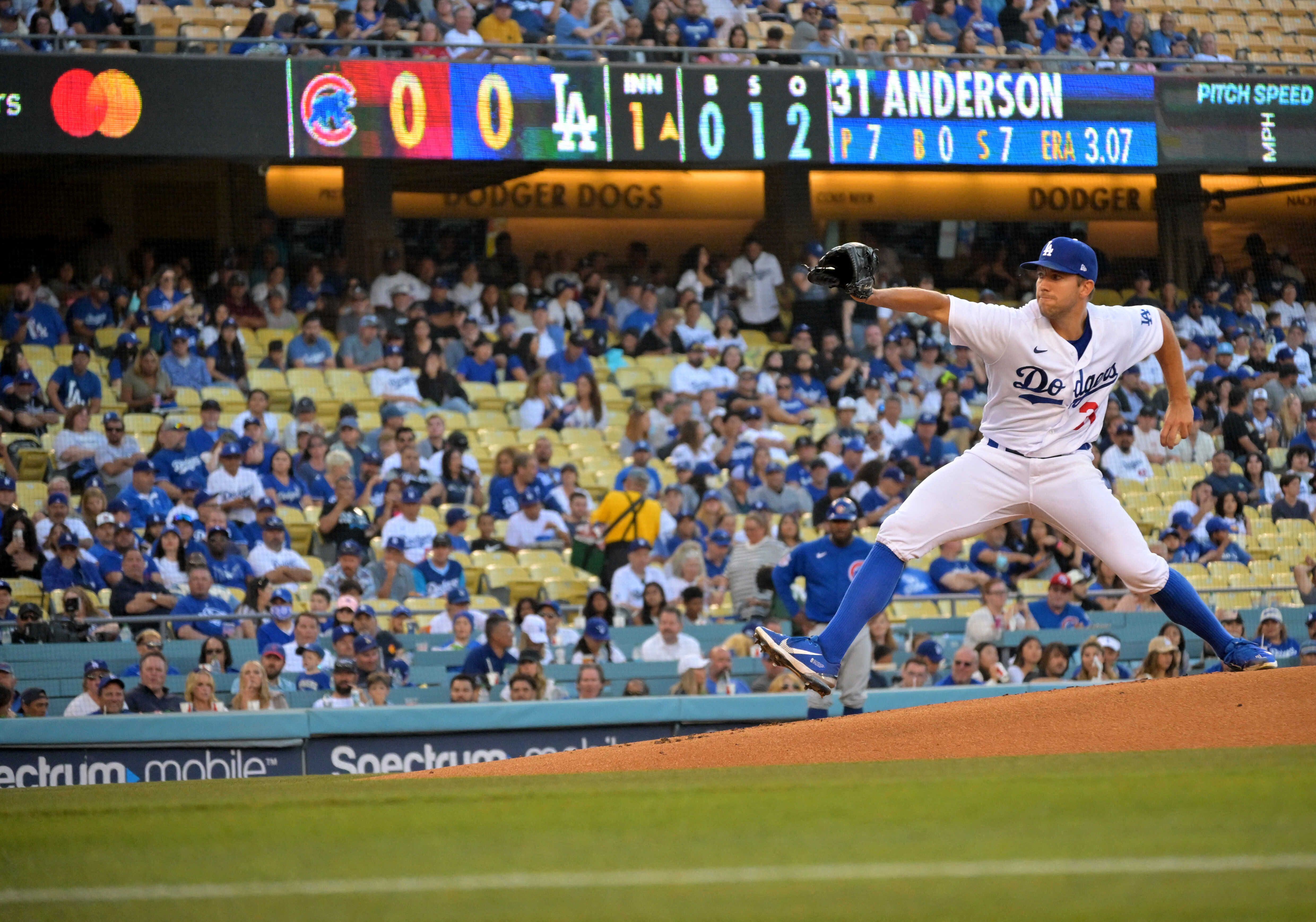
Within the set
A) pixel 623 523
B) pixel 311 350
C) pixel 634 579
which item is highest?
pixel 311 350

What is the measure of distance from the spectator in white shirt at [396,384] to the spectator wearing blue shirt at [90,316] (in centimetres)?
237

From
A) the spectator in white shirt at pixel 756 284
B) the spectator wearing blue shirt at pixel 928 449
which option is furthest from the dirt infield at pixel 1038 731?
the spectator in white shirt at pixel 756 284

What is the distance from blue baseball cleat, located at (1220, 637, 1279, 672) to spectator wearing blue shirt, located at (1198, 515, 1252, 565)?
282 inches

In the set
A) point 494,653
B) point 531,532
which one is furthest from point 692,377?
point 494,653

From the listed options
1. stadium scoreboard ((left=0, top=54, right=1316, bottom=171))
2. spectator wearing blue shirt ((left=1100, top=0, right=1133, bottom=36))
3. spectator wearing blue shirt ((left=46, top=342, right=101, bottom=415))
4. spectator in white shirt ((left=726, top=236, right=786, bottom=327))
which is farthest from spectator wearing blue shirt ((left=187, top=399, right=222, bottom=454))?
spectator wearing blue shirt ((left=1100, top=0, right=1133, bottom=36))

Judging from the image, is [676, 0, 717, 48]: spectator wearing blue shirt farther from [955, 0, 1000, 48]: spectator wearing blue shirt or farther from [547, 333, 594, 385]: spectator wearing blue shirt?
[547, 333, 594, 385]: spectator wearing blue shirt

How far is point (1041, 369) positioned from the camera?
19.3 ft

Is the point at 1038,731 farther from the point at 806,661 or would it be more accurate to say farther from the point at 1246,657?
the point at 1246,657

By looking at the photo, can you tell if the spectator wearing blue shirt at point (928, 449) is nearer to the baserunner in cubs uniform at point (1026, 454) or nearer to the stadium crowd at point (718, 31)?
the stadium crowd at point (718, 31)

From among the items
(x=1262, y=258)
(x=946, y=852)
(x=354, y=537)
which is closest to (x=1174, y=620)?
(x=946, y=852)

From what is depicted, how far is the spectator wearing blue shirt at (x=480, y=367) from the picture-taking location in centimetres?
1470

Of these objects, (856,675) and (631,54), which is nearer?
(856,675)

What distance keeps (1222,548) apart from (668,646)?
528cm

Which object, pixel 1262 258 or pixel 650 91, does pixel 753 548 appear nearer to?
pixel 650 91
